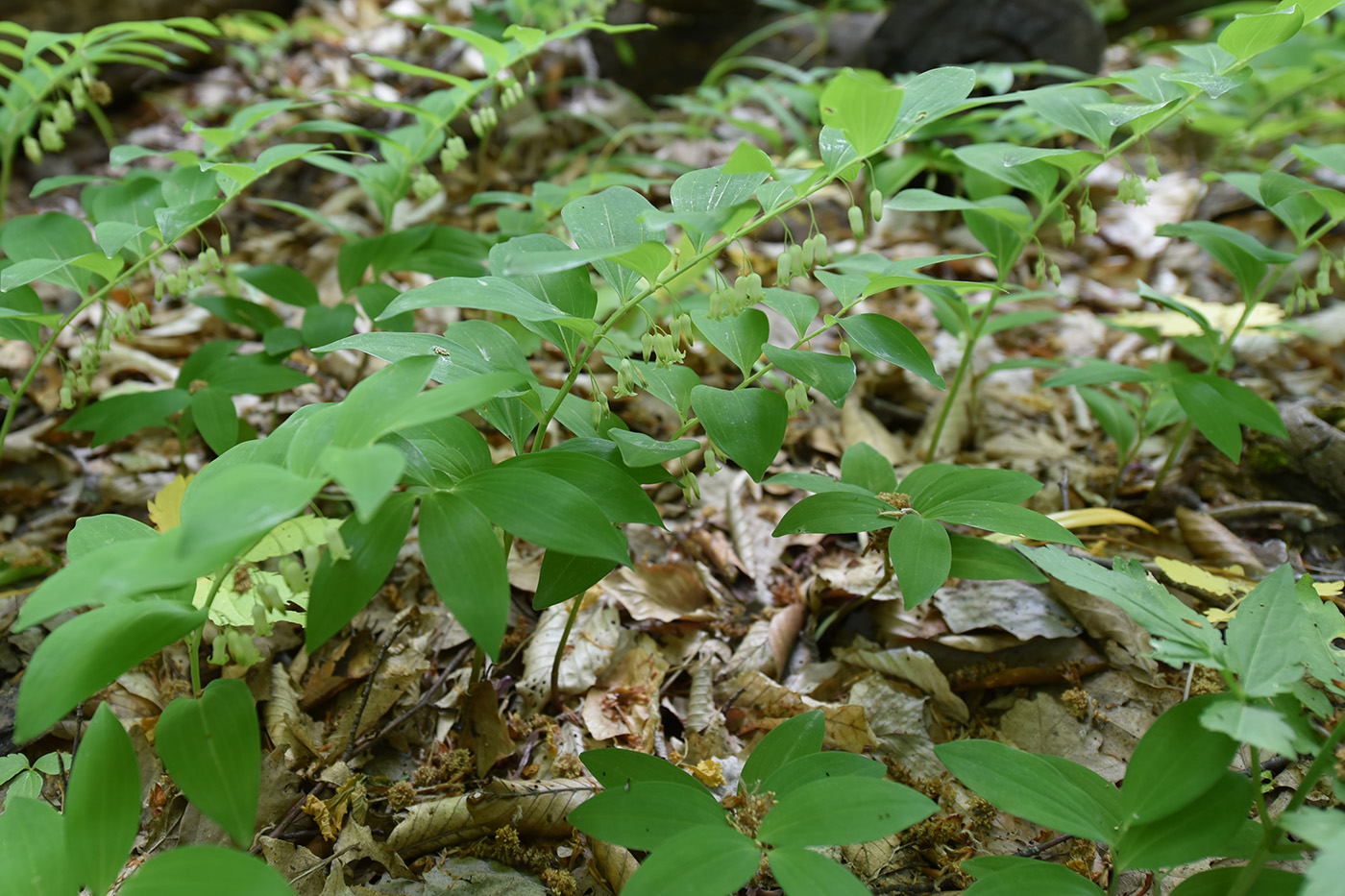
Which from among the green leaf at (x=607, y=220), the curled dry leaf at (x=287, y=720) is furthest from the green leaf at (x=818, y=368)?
the curled dry leaf at (x=287, y=720)

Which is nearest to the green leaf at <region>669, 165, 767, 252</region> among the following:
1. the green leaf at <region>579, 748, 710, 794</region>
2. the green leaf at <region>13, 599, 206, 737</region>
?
the green leaf at <region>579, 748, 710, 794</region>

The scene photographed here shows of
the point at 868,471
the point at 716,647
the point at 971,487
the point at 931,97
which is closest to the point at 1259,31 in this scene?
the point at 931,97

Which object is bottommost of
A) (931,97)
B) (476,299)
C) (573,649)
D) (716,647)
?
(716,647)

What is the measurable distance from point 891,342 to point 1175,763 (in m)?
0.99

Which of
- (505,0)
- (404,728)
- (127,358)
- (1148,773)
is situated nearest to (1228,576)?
(1148,773)

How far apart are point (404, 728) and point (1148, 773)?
5.62 ft

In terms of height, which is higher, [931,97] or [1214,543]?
[931,97]

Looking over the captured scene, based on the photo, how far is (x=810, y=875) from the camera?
125 centimetres

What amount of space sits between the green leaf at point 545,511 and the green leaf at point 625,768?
0.48 metres

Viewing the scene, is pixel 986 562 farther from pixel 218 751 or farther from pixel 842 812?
pixel 218 751

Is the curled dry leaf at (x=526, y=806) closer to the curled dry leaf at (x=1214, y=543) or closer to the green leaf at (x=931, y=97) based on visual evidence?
the green leaf at (x=931, y=97)

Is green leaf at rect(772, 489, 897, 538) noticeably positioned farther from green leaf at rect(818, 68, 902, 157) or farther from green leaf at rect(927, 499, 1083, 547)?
green leaf at rect(818, 68, 902, 157)

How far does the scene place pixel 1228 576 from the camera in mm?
2385

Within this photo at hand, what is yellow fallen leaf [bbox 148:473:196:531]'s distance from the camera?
2.21 m
